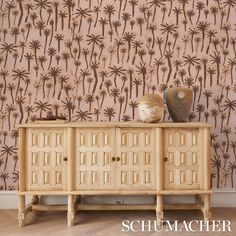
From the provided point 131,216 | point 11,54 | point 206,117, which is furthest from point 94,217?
point 11,54

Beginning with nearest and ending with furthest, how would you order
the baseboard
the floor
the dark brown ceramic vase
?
the floor → the dark brown ceramic vase → the baseboard

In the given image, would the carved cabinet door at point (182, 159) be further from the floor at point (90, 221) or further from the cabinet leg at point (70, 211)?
the cabinet leg at point (70, 211)

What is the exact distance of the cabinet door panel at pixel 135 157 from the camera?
268 centimetres

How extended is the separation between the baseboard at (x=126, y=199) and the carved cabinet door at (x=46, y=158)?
1.62ft

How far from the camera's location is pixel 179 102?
2842 mm

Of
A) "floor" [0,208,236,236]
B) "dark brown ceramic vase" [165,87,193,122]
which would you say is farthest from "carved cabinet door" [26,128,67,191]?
"dark brown ceramic vase" [165,87,193,122]

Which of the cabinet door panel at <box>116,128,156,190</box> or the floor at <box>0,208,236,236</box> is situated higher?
the cabinet door panel at <box>116,128,156,190</box>

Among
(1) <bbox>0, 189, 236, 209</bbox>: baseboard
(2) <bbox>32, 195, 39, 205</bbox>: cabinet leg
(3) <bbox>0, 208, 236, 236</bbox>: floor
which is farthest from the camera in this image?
(1) <bbox>0, 189, 236, 209</bbox>: baseboard

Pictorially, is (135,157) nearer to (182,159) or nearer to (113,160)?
(113,160)

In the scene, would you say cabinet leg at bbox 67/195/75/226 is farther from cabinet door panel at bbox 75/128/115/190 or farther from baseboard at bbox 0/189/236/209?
baseboard at bbox 0/189/236/209

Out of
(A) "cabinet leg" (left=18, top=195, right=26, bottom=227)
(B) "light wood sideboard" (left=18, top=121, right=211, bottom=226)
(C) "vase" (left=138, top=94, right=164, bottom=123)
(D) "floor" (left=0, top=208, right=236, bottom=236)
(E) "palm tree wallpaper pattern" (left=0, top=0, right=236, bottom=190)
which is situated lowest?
(D) "floor" (left=0, top=208, right=236, bottom=236)

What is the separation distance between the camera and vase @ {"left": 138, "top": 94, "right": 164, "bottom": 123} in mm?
2688

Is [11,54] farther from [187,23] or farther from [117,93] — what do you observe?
[187,23]

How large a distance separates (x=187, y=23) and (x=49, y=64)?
1.30 m
